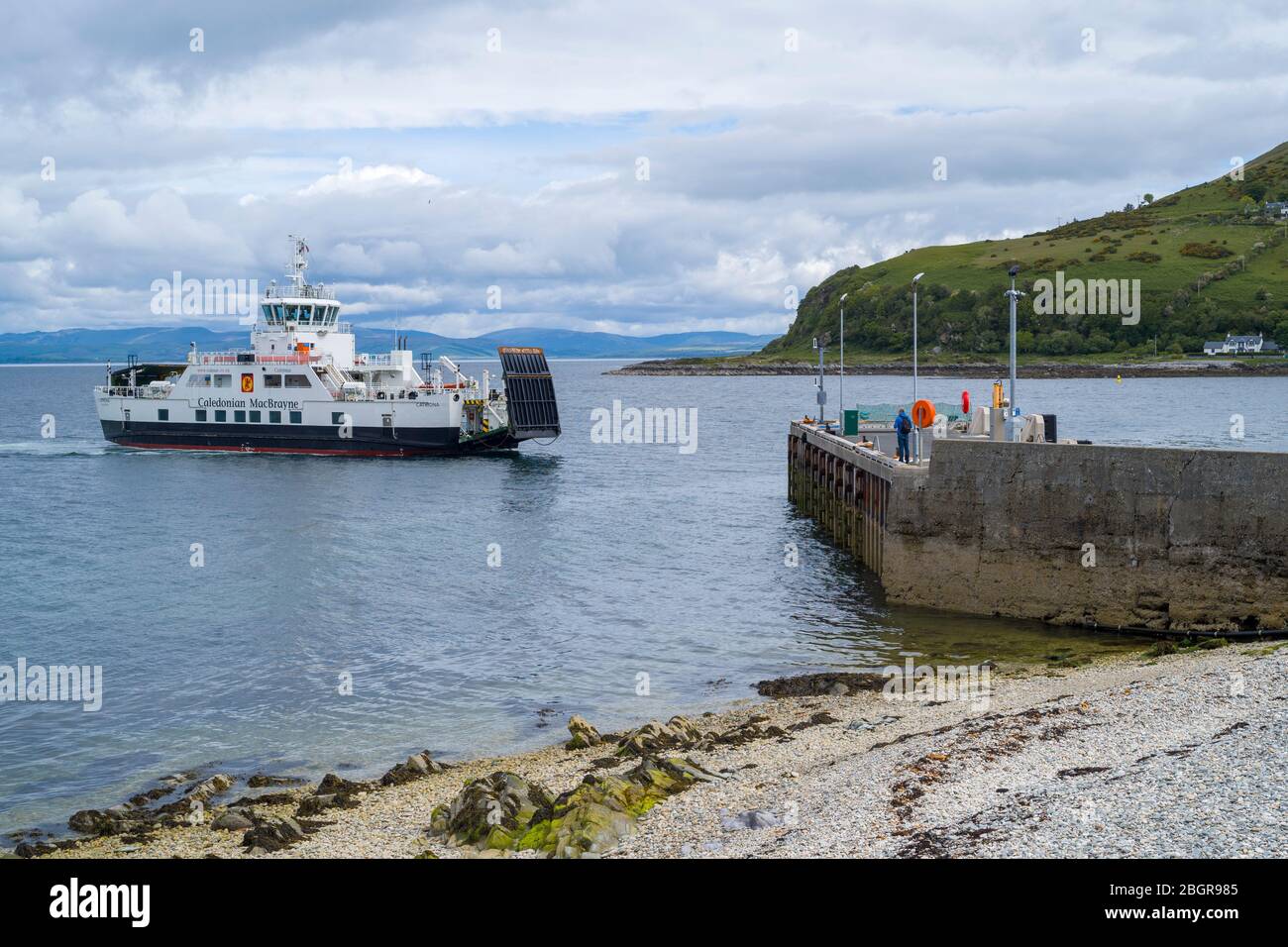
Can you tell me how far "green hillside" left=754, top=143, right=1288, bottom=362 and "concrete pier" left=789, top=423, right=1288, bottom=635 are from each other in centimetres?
14617

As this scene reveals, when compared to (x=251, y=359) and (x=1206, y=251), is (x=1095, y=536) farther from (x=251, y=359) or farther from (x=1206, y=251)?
(x=1206, y=251)

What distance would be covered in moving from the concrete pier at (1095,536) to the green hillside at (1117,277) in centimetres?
14617

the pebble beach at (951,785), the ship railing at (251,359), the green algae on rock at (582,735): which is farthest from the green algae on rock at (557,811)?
the ship railing at (251,359)

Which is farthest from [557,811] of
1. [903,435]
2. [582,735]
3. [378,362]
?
[378,362]

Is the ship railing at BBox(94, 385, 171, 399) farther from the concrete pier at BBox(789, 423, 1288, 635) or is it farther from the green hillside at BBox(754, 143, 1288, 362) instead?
the green hillside at BBox(754, 143, 1288, 362)

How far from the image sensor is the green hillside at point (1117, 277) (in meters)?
158

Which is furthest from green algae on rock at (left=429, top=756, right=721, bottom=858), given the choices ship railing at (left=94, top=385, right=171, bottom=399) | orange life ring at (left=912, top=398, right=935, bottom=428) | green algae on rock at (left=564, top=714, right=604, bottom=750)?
ship railing at (left=94, top=385, right=171, bottom=399)

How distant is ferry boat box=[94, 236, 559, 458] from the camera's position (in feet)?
204
